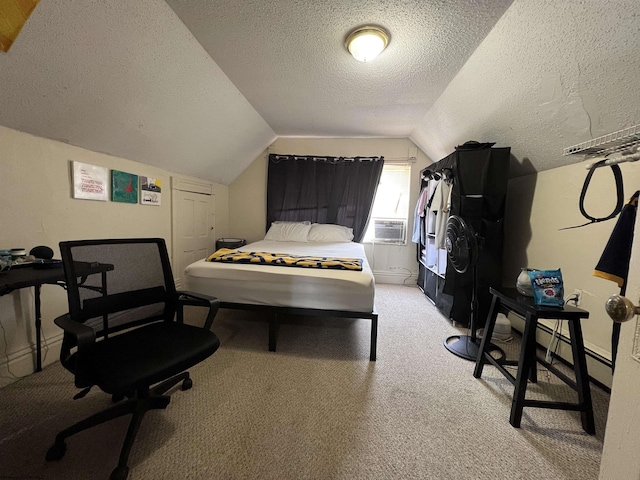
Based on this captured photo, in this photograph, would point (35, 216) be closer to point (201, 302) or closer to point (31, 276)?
point (31, 276)

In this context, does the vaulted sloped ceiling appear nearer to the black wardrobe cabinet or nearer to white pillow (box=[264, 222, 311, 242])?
the black wardrobe cabinet

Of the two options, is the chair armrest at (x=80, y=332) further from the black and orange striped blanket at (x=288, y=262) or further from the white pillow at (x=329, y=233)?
the white pillow at (x=329, y=233)

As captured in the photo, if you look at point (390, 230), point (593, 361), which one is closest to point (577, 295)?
point (593, 361)

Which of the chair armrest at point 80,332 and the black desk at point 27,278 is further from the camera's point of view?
the black desk at point 27,278

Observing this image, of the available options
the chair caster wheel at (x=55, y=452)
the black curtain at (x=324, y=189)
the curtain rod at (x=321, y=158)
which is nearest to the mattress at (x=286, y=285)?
the chair caster wheel at (x=55, y=452)

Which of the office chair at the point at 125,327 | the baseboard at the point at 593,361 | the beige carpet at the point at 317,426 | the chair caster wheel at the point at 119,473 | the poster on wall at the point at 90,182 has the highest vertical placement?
the poster on wall at the point at 90,182

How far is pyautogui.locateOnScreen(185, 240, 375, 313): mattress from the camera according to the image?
6.11 ft

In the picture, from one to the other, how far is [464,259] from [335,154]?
2.67m

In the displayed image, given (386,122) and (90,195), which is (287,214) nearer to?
(386,122)

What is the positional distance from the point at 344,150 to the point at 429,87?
171 centimetres

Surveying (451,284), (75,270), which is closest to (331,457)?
(75,270)

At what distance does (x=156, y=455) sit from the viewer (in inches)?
43.8

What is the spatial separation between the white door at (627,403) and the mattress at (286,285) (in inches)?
51.3

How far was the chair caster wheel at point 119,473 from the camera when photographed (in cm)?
97
